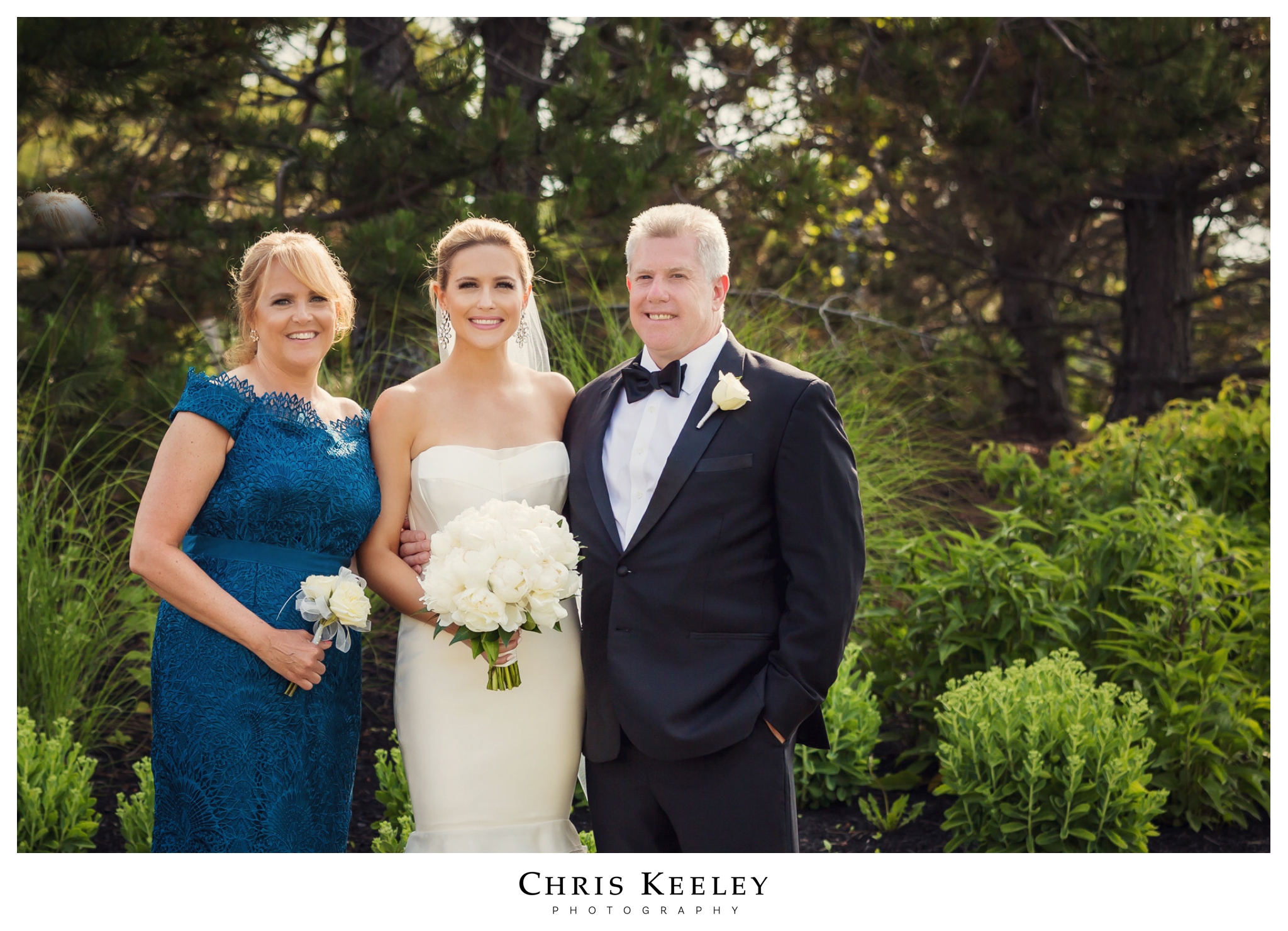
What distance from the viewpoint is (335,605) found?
2.73 meters

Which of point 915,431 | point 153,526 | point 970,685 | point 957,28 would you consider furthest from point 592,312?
point 153,526

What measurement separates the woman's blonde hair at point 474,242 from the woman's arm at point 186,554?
797 millimetres

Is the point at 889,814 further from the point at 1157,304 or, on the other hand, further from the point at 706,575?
the point at 1157,304

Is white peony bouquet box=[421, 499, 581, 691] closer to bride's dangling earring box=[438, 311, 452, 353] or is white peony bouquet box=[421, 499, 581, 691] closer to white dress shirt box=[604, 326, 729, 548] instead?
white dress shirt box=[604, 326, 729, 548]

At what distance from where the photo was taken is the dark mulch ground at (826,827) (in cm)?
384

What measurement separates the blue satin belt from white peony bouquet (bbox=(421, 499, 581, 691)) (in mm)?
451

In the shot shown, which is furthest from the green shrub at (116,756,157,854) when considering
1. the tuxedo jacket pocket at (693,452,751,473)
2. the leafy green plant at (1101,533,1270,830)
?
the leafy green plant at (1101,533,1270,830)

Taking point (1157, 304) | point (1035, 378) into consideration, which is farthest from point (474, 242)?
point (1035, 378)

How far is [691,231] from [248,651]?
1710 mm

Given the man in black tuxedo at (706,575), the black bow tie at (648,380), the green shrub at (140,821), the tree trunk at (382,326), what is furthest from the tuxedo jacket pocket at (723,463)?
the green shrub at (140,821)
